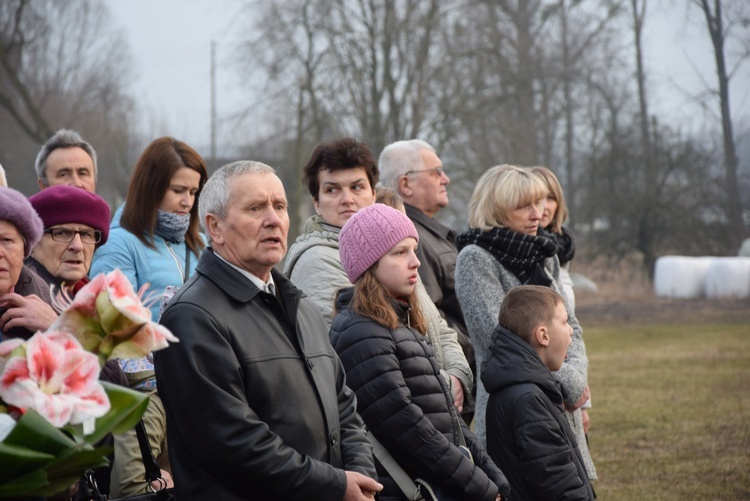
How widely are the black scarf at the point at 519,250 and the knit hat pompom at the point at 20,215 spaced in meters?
2.59

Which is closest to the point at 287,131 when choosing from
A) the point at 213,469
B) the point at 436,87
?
the point at 436,87

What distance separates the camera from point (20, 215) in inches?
111

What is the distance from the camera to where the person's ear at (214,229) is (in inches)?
125

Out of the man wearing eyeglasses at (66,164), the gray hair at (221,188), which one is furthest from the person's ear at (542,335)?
the man wearing eyeglasses at (66,164)

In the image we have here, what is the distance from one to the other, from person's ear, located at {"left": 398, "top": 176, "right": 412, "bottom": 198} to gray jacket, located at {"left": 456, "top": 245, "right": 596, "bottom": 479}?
681mm

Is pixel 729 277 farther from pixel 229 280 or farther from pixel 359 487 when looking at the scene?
pixel 229 280

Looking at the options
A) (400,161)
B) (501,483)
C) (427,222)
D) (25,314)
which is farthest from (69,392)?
(400,161)

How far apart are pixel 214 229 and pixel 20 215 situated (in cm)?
65

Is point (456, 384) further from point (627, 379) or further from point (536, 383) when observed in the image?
point (627, 379)

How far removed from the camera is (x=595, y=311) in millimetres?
21547

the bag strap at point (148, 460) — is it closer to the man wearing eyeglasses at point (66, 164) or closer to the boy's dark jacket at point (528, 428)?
the boy's dark jacket at point (528, 428)

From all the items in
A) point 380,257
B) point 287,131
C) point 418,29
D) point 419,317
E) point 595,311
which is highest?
point 418,29

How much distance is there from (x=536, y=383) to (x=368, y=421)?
0.92m

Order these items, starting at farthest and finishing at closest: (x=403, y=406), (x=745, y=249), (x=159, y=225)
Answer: (x=745, y=249) → (x=159, y=225) → (x=403, y=406)
